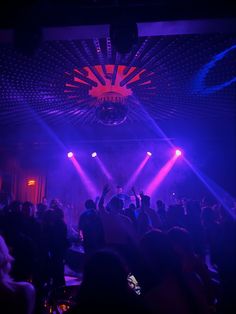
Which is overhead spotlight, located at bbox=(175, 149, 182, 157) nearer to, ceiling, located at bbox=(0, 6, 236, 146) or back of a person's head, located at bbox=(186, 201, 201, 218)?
ceiling, located at bbox=(0, 6, 236, 146)

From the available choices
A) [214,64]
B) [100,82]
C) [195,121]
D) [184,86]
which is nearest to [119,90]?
[100,82]

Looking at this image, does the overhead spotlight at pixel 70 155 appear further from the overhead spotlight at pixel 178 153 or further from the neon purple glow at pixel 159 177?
the overhead spotlight at pixel 178 153

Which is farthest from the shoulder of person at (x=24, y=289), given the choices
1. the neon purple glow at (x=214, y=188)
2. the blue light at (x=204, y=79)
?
the neon purple glow at (x=214, y=188)

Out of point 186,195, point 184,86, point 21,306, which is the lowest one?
point 21,306

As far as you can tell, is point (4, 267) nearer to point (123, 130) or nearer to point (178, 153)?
point (123, 130)

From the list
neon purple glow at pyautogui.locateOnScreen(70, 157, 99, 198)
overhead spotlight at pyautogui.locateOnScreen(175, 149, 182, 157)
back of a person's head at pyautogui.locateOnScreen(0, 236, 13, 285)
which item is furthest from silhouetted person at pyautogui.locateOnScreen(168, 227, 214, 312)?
neon purple glow at pyautogui.locateOnScreen(70, 157, 99, 198)

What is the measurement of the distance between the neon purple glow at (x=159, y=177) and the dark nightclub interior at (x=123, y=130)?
189cm

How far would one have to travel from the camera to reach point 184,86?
19.4 ft

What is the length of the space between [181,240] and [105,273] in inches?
53.4

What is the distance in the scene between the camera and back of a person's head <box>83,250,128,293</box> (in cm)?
170

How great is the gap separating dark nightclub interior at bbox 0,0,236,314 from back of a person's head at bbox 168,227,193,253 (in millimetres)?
13

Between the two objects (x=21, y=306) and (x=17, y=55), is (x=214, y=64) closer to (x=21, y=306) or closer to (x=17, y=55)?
(x=17, y=55)

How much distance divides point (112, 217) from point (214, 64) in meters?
3.23

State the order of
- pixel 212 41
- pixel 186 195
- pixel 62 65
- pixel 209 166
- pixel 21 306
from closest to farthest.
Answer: pixel 21 306 < pixel 212 41 < pixel 62 65 < pixel 209 166 < pixel 186 195
